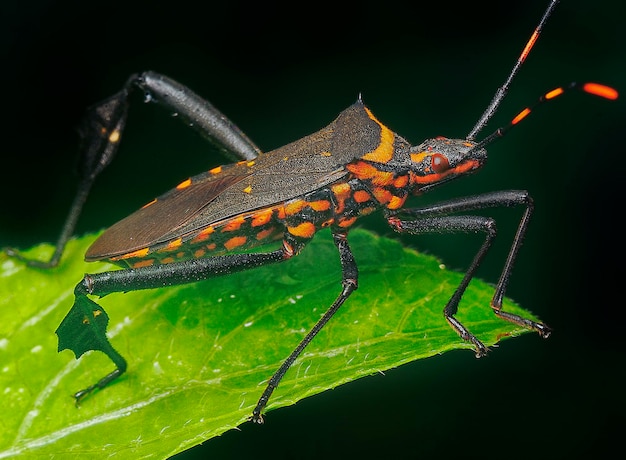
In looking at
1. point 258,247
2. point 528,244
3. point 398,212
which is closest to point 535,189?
point 528,244

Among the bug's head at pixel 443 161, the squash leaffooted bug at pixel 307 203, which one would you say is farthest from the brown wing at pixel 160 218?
the bug's head at pixel 443 161

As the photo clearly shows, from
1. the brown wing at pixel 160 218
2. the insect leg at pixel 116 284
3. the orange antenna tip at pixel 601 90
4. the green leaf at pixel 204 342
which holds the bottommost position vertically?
the green leaf at pixel 204 342

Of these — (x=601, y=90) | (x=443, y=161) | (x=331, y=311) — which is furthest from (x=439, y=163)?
(x=331, y=311)

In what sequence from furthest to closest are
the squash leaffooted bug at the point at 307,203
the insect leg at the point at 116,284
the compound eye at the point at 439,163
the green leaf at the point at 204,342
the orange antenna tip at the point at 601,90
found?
the compound eye at the point at 439,163, the squash leaffooted bug at the point at 307,203, the orange antenna tip at the point at 601,90, the insect leg at the point at 116,284, the green leaf at the point at 204,342

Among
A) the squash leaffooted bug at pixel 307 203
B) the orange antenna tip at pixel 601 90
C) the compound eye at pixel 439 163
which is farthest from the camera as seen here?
the compound eye at pixel 439 163

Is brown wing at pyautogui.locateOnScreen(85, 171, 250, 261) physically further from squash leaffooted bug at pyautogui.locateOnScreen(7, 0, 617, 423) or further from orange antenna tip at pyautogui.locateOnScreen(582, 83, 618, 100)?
orange antenna tip at pyautogui.locateOnScreen(582, 83, 618, 100)

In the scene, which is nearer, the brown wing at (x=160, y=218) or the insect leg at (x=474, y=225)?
the insect leg at (x=474, y=225)

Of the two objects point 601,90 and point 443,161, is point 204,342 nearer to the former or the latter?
point 443,161

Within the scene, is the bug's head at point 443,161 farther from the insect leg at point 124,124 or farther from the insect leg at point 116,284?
the insect leg at point 124,124
